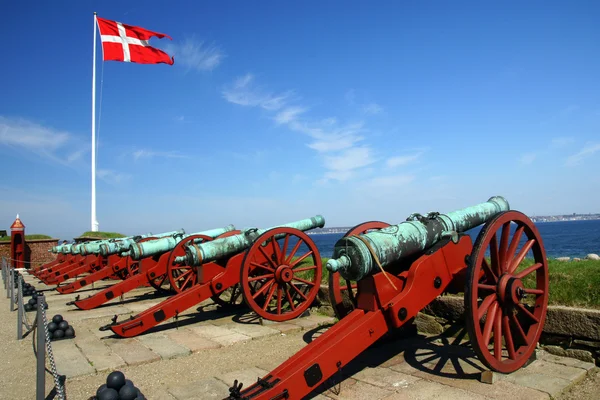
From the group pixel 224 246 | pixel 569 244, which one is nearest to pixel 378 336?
pixel 224 246

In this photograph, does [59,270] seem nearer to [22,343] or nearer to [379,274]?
[22,343]

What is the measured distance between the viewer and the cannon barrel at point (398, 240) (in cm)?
383

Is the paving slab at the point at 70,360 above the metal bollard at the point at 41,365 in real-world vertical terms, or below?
below

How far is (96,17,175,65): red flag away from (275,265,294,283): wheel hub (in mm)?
15084

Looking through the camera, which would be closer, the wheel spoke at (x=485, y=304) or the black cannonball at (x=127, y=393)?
the black cannonball at (x=127, y=393)

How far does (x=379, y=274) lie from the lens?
3.98 metres

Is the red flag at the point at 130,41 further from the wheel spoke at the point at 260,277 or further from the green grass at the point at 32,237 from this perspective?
the wheel spoke at the point at 260,277

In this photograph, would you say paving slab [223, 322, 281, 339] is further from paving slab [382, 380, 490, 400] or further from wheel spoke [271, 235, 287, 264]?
paving slab [382, 380, 490, 400]

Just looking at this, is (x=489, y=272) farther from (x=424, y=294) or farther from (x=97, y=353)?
(x=97, y=353)

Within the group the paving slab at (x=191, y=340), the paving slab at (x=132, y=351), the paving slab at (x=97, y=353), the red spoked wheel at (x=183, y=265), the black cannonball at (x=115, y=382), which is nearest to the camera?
the black cannonball at (x=115, y=382)

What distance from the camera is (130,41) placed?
19.0 metres

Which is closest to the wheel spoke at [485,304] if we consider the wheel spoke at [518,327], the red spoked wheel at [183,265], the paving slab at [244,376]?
the wheel spoke at [518,327]

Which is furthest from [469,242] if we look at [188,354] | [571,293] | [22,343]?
[22,343]

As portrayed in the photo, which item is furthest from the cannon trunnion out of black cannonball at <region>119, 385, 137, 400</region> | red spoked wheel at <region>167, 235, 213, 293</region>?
red spoked wheel at <region>167, 235, 213, 293</region>
